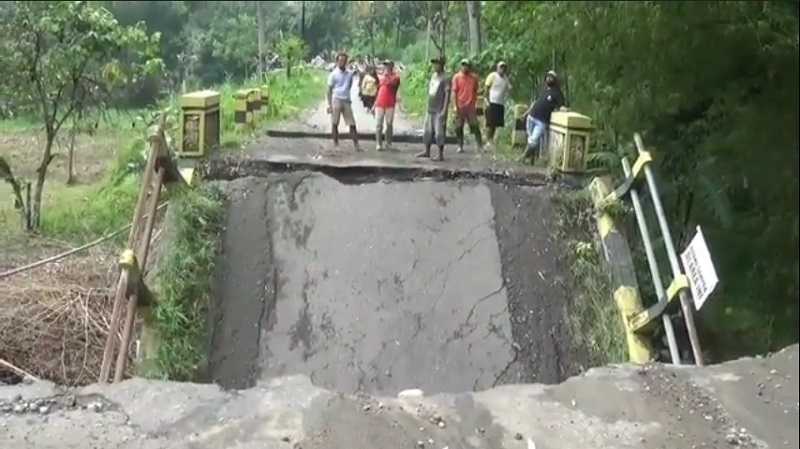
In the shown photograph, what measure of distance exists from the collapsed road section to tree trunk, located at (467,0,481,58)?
959 millimetres

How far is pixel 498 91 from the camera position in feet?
20.4

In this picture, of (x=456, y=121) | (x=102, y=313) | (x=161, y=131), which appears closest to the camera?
(x=102, y=313)

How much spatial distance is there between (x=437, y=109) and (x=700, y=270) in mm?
2608

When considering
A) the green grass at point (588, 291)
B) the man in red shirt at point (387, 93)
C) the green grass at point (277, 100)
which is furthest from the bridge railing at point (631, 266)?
the green grass at point (277, 100)

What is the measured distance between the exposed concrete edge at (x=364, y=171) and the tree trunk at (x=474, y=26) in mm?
825

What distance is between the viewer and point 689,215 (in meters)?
4.98

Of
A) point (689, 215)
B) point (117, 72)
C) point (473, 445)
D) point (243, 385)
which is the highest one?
point (117, 72)

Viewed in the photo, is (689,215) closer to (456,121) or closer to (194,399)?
(456,121)

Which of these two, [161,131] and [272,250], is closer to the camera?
[161,131]

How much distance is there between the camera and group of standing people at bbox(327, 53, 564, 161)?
559 centimetres

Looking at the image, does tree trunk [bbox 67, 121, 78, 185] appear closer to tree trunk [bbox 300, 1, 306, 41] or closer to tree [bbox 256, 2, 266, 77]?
tree [bbox 256, 2, 266, 77]

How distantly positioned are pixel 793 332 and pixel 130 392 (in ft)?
7.77

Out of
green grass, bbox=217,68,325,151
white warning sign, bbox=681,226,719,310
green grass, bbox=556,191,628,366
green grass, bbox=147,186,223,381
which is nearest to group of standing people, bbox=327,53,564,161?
green grass, bbox=217,68,325,151

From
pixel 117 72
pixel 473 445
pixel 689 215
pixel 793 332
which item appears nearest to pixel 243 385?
pixel 117 72
